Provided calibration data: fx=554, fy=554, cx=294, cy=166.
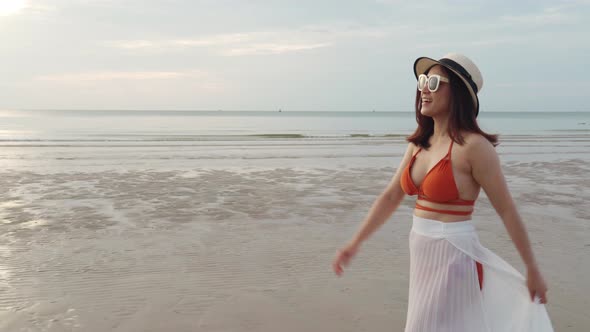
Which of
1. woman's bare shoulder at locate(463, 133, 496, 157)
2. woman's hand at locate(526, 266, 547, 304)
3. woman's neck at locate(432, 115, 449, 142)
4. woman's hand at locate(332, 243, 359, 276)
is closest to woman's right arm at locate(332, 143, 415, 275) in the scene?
woman's hand at locate(332, 243, 359, 276)

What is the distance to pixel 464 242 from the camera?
2.53 meters

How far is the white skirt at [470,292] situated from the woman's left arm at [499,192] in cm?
7

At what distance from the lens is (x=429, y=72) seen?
2.72 meters

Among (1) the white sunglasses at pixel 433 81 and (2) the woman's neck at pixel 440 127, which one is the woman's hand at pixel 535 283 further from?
(1) the white sunglasses at pixel 433 81

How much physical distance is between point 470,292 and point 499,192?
18.7 inches

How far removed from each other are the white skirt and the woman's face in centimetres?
54

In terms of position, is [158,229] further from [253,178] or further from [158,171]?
[158,171]

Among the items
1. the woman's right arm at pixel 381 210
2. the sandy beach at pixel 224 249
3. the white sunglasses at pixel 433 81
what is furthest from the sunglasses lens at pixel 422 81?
the sandy beach at pixel 224 249

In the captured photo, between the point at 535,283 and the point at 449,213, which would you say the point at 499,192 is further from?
the point at 535,283

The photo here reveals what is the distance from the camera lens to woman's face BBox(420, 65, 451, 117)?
2.64 meters

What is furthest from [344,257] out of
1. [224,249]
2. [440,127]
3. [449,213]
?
[224,249]

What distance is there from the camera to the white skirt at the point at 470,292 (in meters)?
2.52

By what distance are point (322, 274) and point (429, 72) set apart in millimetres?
3673

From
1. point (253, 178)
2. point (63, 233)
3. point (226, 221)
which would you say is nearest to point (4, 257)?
point (63, 233)
